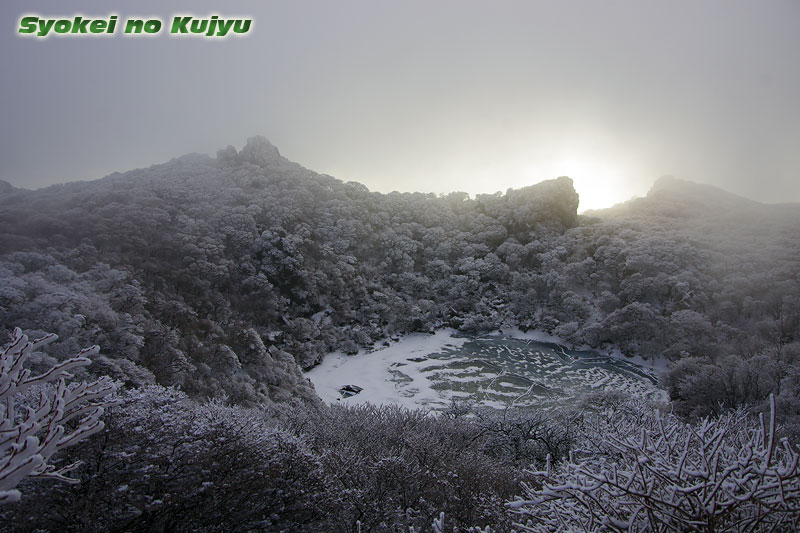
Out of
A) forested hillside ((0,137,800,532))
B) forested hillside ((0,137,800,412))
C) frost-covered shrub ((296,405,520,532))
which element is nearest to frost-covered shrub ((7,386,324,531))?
forested hillside ((0,137,800,532))

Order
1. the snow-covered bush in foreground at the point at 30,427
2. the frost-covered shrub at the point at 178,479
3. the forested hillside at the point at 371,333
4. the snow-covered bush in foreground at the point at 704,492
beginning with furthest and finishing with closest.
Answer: the frost-covered shrub at the point at 178,479
the forested hillside at the point at 371,333
the snow-covered bush in foreground at the point at 704,492
the snow-covered bush in foreground at the point at 30,427

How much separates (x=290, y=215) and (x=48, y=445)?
44.1 metres

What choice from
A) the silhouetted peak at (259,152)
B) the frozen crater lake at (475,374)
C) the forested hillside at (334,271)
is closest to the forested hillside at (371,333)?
the forested hillside at (334,271)

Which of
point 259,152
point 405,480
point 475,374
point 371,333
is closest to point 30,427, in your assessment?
point 405,480

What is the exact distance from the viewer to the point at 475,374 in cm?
3156

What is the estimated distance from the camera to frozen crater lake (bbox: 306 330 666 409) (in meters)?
27.6

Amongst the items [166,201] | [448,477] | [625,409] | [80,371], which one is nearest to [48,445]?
[448,477]

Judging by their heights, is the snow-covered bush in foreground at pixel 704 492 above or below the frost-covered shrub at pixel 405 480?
above

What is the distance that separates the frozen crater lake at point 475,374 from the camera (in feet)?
90.7

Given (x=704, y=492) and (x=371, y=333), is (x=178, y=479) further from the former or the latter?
(x=371, y=333)

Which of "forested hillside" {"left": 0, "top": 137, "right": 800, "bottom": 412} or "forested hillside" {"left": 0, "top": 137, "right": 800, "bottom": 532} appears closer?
"forested hillside" {"left": 0, "top": 137, "right": 800, "bottom": 532}

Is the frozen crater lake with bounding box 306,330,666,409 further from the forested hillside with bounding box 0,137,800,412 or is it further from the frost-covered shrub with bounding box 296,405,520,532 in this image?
the frost-covered shrub with bounding box 296,405,520,532

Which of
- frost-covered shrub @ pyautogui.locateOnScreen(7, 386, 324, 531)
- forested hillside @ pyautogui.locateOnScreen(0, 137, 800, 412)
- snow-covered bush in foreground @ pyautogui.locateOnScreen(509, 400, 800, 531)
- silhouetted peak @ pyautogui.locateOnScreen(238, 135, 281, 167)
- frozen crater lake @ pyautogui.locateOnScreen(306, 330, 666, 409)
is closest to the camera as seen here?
snow-covered bush in foreground @ pyautogui.locateOnScreen(509, 400, 800, 531)

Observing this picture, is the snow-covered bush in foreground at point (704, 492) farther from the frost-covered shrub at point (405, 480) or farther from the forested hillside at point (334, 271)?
the forested hillside at point (334, 271)
